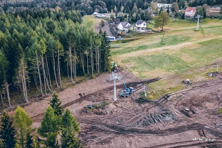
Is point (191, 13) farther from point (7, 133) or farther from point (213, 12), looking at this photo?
point (7, 133)

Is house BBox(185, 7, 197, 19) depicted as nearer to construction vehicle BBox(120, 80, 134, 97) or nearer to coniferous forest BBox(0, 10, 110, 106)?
coniferous forest BBox(0, 10, 110, 106)

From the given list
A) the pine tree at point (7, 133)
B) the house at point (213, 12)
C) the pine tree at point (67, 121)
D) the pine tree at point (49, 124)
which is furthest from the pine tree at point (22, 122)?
the house at point (213, 12)

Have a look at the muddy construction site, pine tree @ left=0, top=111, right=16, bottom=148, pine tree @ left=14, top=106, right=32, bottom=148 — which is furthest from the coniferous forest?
pine tree @ left=14, top=106, right=32, bottom=148

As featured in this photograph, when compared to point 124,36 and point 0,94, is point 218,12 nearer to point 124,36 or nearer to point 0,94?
point 124,36

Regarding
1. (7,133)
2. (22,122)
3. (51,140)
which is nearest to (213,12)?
(51,140)

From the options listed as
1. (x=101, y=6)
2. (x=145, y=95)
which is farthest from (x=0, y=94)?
(x=101, y=6)

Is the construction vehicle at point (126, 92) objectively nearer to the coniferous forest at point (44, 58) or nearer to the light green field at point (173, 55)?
the light green field at point (173, 55)
